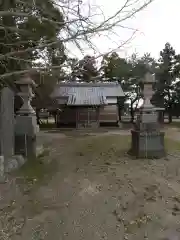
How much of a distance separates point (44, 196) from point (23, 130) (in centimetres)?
257

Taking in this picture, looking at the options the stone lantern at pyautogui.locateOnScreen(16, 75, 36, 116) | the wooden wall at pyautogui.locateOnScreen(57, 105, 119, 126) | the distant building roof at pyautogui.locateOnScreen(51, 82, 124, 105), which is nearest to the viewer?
the stone lantern at pyautogui.locateOnScreen(16, 75, 36, 116)

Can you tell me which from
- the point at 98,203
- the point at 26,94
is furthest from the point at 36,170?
the point at 26,94

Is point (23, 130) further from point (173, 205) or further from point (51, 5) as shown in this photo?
Result: point (173, 205)

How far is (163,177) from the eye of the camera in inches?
244

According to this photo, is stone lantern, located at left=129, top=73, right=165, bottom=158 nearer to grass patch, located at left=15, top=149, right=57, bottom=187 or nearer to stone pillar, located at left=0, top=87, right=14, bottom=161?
grass patch, located at left=15, top=149, right=57, bottom=187

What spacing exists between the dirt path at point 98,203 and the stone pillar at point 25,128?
0.89 metres

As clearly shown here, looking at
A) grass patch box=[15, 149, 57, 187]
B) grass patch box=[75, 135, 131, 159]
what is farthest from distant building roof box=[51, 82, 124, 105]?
grass patch box=[15, 149, 57, 187]

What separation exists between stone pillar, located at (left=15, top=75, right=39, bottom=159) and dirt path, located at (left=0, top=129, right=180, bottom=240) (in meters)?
0.89

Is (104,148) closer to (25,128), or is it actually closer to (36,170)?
(25,128)

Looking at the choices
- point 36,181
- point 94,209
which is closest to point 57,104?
point 36,181

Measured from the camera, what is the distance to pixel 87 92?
2212cm

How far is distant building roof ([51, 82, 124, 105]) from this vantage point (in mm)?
20172

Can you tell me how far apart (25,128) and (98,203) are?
3.28 meters

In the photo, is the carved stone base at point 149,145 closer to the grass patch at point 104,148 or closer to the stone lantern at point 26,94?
the grass patch at point 104,148
